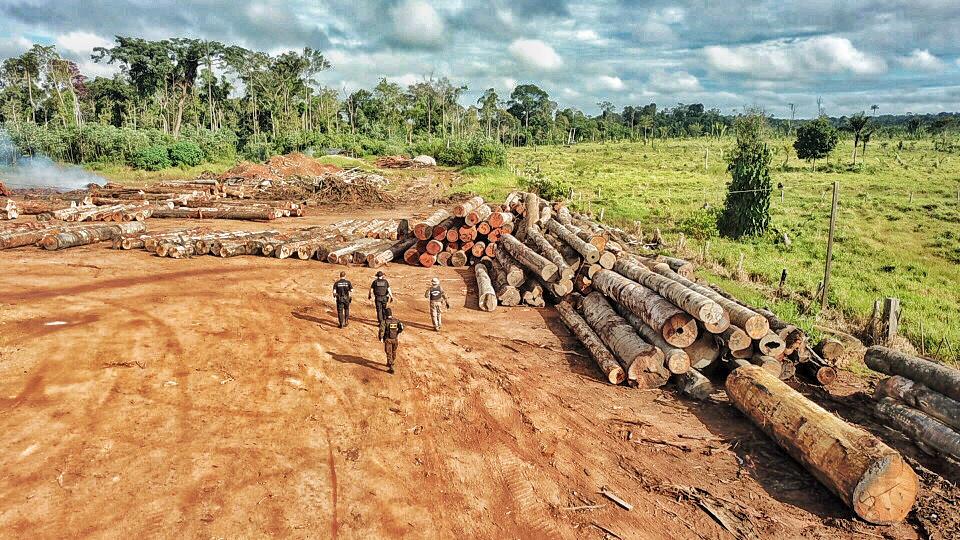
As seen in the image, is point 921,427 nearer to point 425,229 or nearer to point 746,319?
point 746,319

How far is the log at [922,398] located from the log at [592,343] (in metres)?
4.38

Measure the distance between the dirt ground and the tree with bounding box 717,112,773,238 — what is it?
56.8 ft

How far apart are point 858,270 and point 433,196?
26.7m

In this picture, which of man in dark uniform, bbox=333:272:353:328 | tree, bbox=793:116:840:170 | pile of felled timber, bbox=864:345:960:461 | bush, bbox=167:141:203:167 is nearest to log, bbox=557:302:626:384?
pile of felled timber, bbox=864:345:960:461

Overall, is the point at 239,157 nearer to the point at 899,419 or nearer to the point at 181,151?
the point at 181,151

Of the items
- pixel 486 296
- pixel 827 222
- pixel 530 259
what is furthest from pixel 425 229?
pixel 827 222

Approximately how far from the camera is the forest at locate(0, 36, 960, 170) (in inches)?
1955

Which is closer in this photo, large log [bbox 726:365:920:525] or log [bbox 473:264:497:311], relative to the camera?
large log [bbox 726:365:920:525]

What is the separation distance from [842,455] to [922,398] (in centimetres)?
296

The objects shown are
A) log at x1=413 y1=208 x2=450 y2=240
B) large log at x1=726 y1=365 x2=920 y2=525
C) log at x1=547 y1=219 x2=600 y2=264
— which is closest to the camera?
large log at x1=726 y1=365 x2=920 y2=525

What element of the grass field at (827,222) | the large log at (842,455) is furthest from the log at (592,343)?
the grass field at (827,222)

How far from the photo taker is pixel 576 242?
15344 millimetres

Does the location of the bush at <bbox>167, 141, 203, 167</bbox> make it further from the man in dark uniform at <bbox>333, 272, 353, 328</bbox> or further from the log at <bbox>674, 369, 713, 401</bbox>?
the log at <bbox>674, 369, 713, 401</bbox>

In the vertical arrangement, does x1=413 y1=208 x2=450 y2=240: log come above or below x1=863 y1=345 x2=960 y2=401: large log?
above
